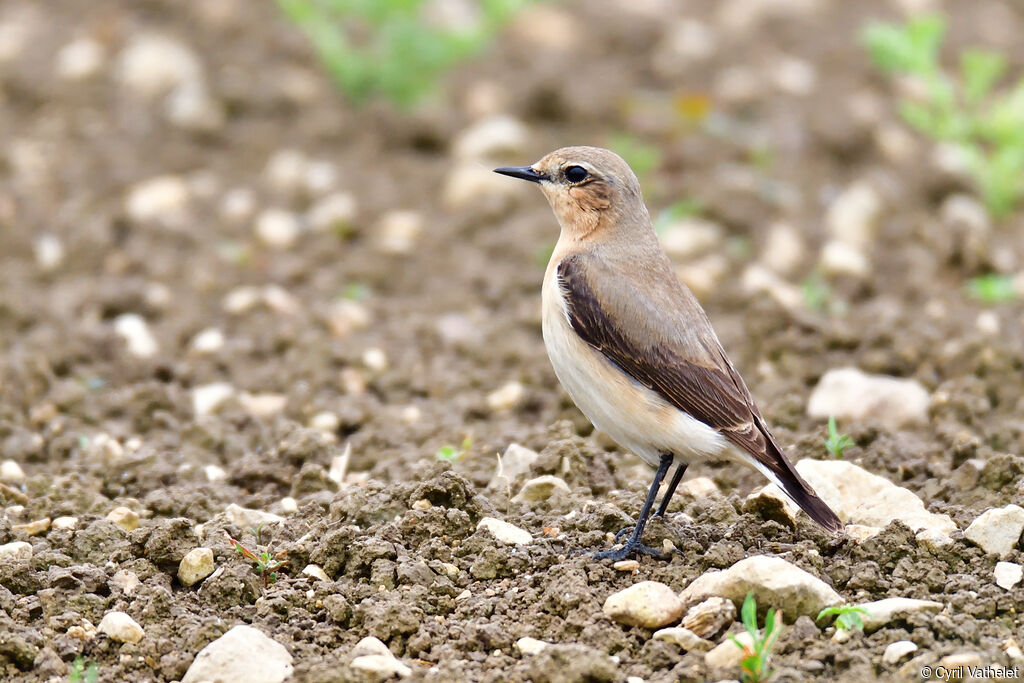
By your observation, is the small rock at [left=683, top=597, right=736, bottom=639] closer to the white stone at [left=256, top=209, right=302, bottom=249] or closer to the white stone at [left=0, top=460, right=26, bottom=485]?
the white stone at [left=0, top=460, right=26, bottom=485]

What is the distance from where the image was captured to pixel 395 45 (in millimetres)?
10586

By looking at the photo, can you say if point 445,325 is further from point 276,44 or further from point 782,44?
point 782,44

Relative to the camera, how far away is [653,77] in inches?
460

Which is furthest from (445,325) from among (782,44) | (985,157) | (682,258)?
(782,44)

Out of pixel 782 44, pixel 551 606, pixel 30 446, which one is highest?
pixel 782 44

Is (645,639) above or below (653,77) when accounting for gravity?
below

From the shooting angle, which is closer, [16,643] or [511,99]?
[16,643]

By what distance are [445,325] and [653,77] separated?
4547mm

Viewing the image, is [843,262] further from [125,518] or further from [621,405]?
[125,518]

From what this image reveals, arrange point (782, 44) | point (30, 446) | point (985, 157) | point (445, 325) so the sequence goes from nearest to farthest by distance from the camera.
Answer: point (30, 446) → point (445, 325) → point (985, 157) → point (782, 44)

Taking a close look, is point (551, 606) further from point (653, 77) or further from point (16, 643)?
point (653, 77)

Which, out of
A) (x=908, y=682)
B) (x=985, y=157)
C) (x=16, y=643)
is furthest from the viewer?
(x=985, y=157)

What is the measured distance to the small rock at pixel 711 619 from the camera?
442 cm

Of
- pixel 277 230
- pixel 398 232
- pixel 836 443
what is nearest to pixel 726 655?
pixel 836 443
